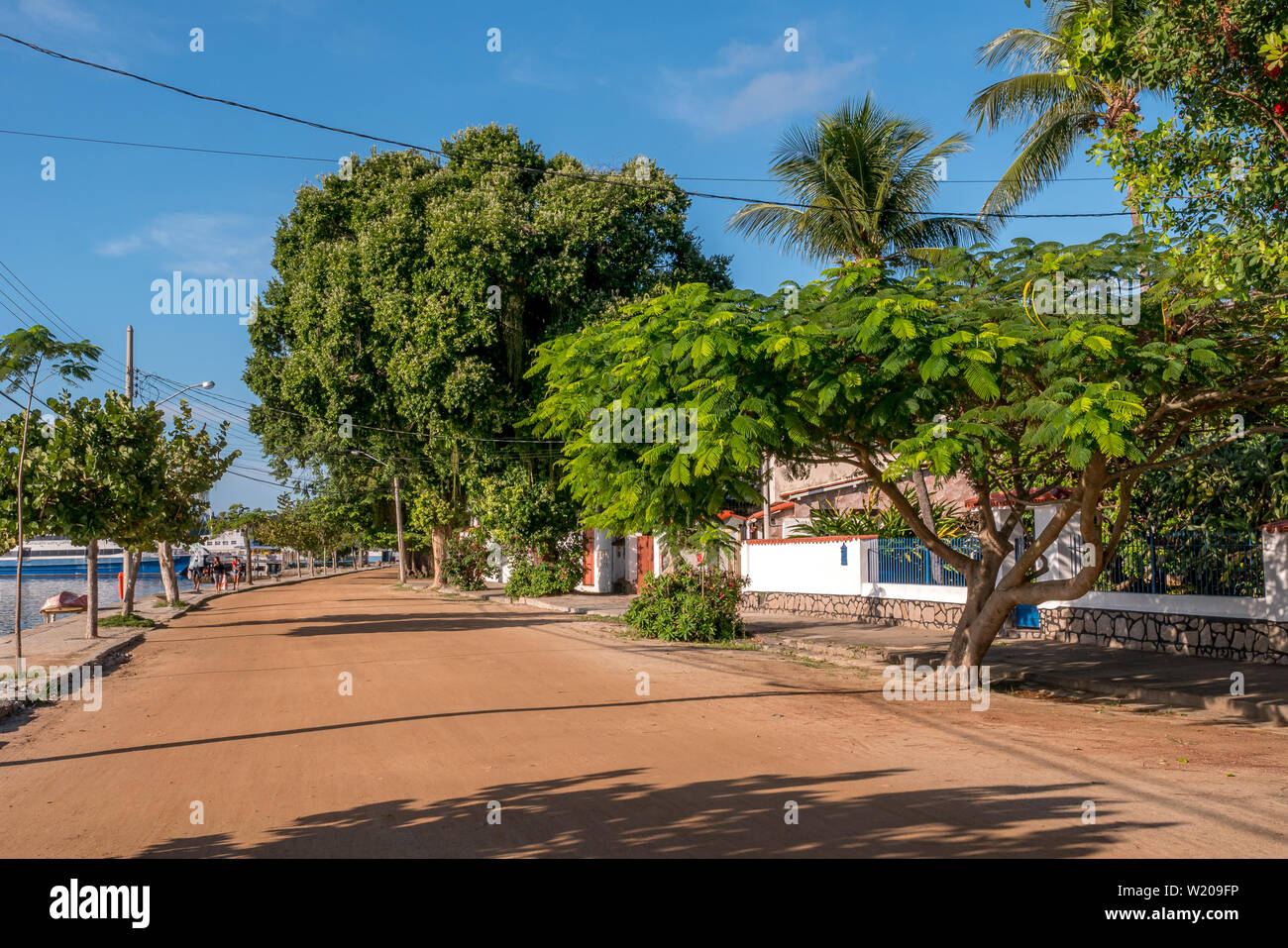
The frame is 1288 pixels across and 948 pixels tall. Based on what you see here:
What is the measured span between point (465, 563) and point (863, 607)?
20.1 m

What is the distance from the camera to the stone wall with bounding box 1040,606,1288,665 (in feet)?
43.0

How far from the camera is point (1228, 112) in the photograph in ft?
26.9

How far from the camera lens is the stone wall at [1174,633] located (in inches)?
516

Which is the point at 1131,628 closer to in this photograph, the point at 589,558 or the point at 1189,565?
the point at 1189,565

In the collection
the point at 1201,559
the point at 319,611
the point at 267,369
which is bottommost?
the point at 319,611

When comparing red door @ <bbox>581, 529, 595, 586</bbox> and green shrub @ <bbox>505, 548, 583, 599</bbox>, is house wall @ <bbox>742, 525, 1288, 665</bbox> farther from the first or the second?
red door @ <bbox>581, 529, 595, 586</bbox>

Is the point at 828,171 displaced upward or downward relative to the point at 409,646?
upward

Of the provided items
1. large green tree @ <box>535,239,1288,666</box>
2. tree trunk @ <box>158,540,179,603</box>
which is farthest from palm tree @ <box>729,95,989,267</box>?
tree trunk @ <box>158,540,179,603</box>

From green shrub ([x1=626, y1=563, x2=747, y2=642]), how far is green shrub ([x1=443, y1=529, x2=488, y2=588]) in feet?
59.9

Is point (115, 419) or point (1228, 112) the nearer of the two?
point (1228, 112)

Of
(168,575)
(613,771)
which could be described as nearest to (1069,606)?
(613,771)

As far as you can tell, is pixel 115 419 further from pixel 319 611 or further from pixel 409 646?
pixel 319 611

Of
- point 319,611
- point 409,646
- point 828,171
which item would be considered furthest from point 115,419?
point 828,171

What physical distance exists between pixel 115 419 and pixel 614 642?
34.5ft
